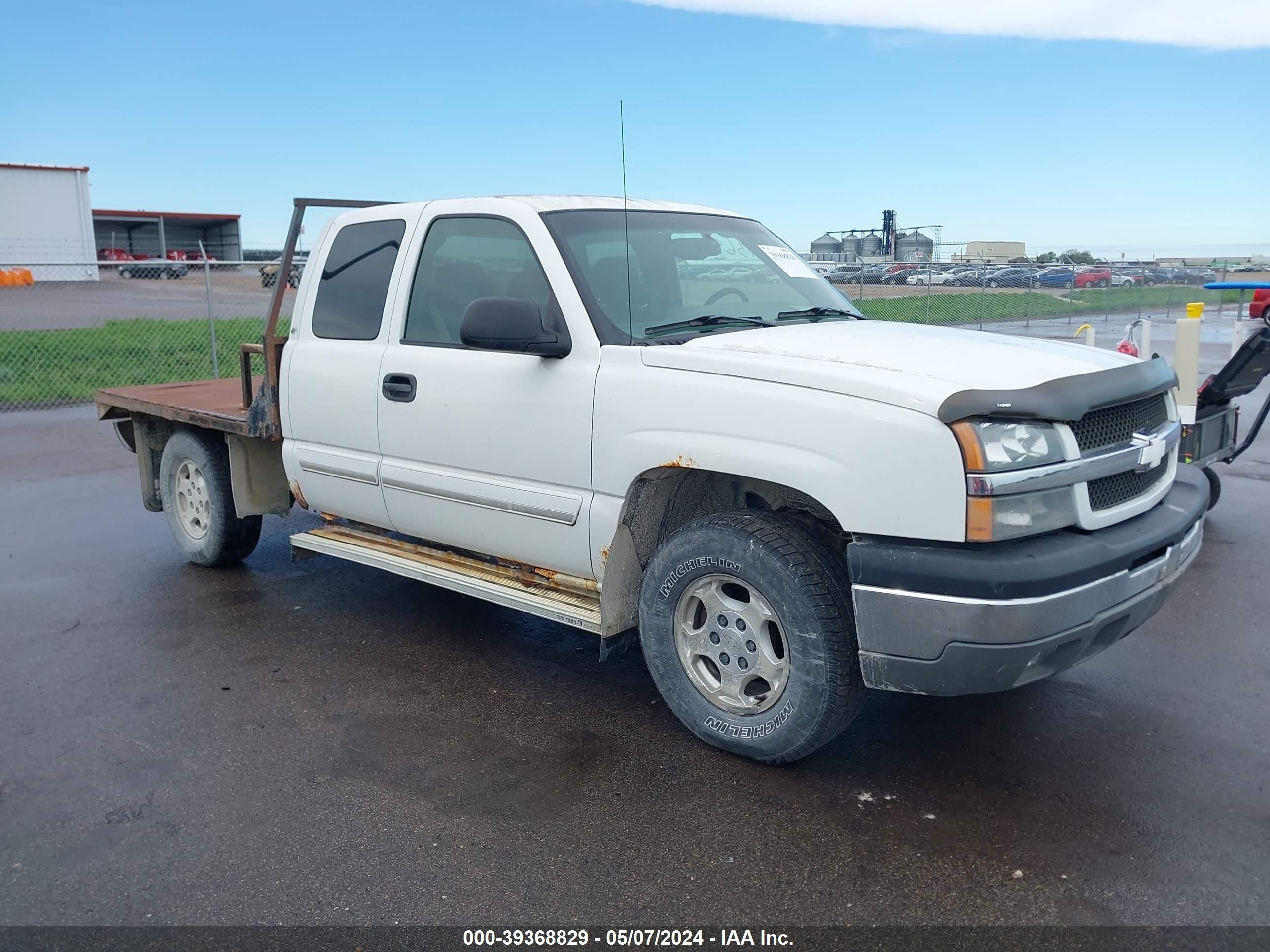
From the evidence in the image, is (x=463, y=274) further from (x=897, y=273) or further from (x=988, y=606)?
(x=897, y=273)

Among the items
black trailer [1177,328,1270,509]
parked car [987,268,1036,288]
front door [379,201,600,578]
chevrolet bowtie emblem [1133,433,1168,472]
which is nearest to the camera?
chevrolet bowtie emblem [1133,433,1168,472]

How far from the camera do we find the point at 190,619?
579 cm

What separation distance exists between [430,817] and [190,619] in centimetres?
271

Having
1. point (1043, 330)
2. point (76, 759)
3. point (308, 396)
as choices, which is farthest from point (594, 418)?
point (1043, 330)

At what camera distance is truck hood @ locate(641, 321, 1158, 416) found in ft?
11.4

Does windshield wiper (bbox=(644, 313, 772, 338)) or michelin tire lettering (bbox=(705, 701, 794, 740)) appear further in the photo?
windshield wiper (bbox=(644, 313, 772, 338))

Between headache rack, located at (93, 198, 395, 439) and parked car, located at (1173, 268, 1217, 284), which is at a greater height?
parked car, located at (1173, 268, 1217, 284)

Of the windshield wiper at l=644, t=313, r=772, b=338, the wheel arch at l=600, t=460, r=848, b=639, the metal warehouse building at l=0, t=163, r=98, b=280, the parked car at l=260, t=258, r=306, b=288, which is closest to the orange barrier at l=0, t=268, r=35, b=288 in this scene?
the metal warehouse building at l=0, t=163, r=98, b=280

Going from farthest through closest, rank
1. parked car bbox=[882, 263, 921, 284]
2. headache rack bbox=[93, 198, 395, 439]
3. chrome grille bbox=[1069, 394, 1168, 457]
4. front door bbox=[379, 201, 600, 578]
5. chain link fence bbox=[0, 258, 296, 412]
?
parked car bbox=[882, 263, 921, 284]
chain link fence bbox=[0, 258, 296, 412]
headache rack bbox=[93, 198, 395, 439]
front door bbox=[379, 201, 600, 578]
chrome grille bbox=[1069, 394, 1168, 457]

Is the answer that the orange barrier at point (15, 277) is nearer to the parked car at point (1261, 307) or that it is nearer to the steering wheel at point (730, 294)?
the parked car at point (1261, 307)

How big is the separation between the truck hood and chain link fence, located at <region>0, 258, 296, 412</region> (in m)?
3.42

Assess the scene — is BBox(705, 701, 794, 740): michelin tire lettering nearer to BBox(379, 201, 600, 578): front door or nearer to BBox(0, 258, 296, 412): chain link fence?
BBox(379, 201, 600, 578): front door

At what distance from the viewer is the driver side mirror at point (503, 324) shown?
162 inches

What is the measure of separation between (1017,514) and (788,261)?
2.25 metres
